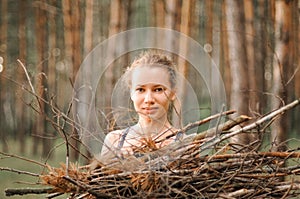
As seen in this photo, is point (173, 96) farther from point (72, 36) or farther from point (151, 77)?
point (72, 36)

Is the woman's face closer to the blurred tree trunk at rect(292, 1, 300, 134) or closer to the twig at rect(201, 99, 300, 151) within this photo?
the twig at rect(201, 99, 300, 151)

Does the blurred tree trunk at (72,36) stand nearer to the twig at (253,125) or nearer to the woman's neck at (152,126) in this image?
the woman's neck at (152,126)

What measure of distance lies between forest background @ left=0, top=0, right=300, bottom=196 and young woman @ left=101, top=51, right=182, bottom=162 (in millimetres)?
169

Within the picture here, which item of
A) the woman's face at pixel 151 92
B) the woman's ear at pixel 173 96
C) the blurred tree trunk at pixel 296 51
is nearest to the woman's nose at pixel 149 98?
the woman's face at pixel 151 92

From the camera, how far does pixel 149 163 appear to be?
2.91m

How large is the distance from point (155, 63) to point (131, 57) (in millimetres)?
285

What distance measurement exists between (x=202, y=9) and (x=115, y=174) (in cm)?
2174

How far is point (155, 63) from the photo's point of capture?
3.14 metres

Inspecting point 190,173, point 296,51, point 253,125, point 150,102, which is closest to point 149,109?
point 150,102

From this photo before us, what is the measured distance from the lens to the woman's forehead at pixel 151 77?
3.10 m

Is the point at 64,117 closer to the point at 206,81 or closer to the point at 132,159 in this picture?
the point at 132,159

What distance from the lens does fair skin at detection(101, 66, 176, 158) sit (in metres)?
3.08

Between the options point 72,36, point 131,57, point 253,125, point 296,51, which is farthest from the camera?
point 72,36

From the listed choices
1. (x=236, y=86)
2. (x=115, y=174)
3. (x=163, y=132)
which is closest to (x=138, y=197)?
(x=115, y=174)
